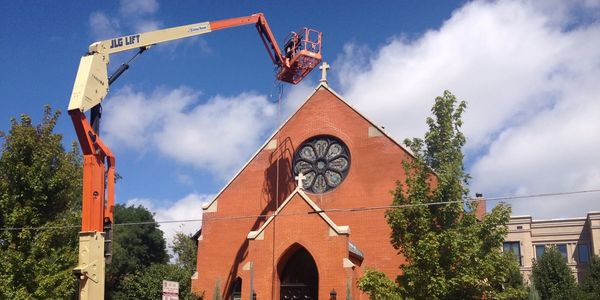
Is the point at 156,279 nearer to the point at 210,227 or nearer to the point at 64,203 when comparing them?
the point at 210,227

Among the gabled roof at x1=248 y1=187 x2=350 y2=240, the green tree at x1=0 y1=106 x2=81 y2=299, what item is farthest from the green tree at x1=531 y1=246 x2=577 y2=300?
the green tree at x1=0 y1=106 x2=81 y2=299

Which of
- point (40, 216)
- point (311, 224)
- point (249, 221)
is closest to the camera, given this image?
point (40, 216)

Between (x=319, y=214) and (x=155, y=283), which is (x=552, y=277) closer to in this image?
(x=319, y=214)

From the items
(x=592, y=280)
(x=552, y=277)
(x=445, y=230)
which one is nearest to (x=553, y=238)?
(x=552, y=277)

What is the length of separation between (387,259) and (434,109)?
880 centimetres

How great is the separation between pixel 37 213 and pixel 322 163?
1358cm

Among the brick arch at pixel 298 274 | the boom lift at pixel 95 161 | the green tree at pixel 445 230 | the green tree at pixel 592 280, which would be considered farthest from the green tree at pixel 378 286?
the green tree at pixel 592 280

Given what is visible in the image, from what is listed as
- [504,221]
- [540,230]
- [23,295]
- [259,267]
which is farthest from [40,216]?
[540,230]

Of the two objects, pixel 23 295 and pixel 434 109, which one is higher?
pixel 434 109

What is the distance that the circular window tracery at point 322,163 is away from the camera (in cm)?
2992

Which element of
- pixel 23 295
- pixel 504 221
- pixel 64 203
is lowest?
pixel 23 295

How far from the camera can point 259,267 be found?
2617 cm

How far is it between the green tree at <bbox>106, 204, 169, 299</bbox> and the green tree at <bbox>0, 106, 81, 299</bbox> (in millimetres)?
34412

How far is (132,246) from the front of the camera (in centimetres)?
6222
